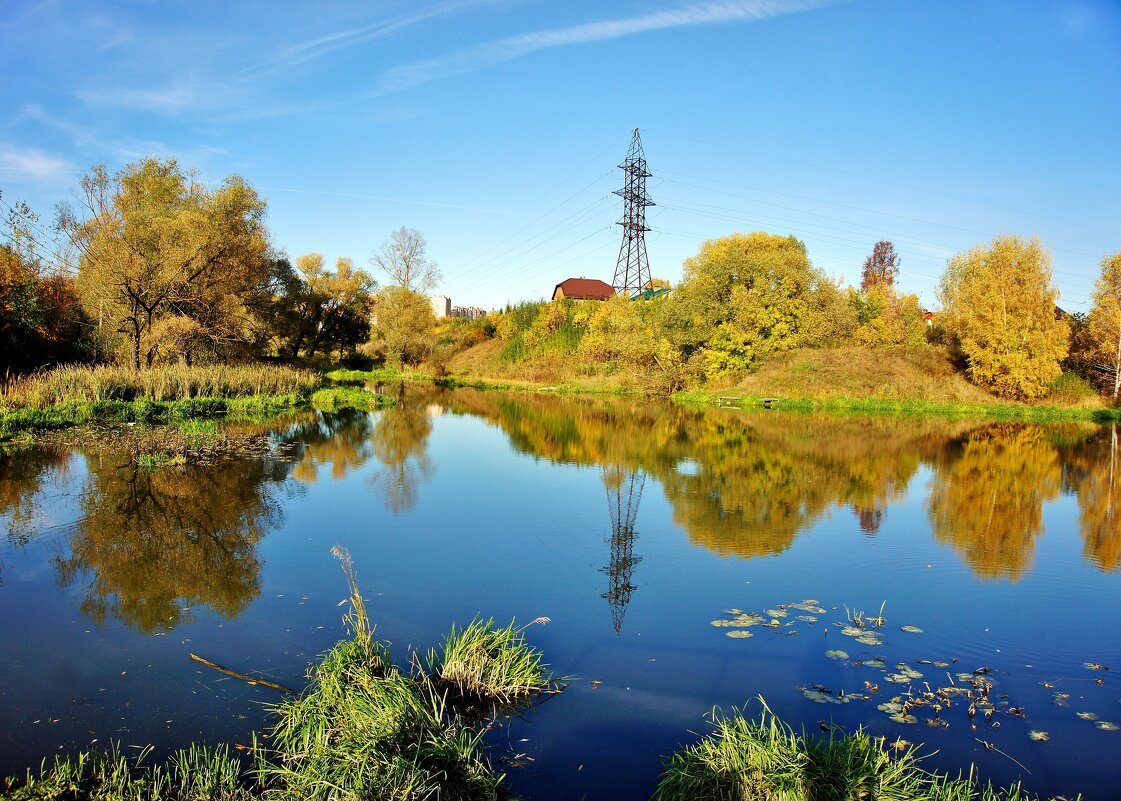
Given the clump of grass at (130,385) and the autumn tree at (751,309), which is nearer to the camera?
the clump of grass at (130,385)

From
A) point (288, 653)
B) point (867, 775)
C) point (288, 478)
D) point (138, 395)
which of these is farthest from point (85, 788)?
point (138, 395)

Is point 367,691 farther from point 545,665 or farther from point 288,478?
point 288,478

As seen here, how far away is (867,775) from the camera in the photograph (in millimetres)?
3479

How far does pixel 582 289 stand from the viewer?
261ft

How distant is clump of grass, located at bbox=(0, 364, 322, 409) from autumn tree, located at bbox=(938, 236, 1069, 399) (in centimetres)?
3276

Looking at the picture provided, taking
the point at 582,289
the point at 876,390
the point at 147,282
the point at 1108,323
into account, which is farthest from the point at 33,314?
the point at 582,289

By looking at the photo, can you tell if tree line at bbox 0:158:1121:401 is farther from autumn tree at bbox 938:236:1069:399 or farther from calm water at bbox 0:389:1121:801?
calm water at bbox 0:389:1121:801

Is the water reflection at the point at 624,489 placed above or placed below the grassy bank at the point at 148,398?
below

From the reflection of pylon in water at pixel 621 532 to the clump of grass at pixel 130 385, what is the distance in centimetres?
1545

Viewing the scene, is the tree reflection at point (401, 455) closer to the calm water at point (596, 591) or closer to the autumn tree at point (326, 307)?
the calm water at point (596, 591)

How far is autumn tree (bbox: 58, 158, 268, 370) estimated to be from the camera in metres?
24.4

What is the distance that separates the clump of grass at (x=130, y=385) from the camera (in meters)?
17.9

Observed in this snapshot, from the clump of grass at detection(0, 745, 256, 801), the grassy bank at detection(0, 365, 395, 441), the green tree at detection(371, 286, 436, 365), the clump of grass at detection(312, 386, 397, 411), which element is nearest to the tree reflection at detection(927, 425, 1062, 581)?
the clump of grass at detection(0, 745, 256, 801)

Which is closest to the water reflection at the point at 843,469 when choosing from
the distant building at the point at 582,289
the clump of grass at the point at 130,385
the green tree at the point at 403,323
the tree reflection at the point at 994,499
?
the tree reflection at the point at 994,499
